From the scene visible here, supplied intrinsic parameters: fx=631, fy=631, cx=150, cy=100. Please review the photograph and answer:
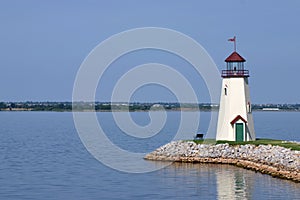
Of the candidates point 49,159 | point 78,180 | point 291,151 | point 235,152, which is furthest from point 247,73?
point 49,159

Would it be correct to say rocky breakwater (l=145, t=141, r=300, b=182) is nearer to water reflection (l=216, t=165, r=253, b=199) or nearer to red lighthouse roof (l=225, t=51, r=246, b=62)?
water reflection (l=216, t=165, r=253, b=199)

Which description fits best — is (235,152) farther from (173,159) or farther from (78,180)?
(78,180)

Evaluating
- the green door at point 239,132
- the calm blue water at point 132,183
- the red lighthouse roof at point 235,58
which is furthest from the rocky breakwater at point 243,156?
the red lighthouse roof at point 235,58

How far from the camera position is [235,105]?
41281 millimetres

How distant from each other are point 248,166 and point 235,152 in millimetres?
2413

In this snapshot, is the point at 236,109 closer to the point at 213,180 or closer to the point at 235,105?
the point at 235,105

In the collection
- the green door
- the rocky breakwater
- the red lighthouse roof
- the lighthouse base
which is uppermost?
the red lighthouse roof

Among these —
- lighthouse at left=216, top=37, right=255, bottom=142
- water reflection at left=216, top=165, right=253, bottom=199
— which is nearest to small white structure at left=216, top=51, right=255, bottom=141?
lighthouse at left=216, top=37, right=255, bottom=142

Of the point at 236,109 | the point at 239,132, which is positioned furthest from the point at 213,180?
the point at 236,109

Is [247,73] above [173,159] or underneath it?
above

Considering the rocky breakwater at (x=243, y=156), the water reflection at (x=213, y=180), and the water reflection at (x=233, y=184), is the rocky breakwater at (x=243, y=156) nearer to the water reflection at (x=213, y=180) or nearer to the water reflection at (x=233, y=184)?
the water reflection at (x=213, y=180)

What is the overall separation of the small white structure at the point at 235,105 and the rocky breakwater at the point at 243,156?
5.19ft

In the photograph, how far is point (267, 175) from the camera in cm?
3422

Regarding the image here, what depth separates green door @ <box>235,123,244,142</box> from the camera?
41.3 metres
